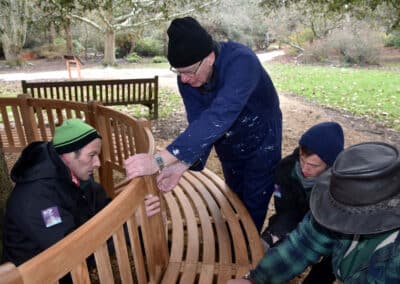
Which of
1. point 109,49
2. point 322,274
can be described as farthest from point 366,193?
point 109,49

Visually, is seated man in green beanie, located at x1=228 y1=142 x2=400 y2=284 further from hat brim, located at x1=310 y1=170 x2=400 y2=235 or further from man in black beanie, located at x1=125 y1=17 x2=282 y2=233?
man in black beanie, located at x1=125 y1=17 x2=282 y2=233

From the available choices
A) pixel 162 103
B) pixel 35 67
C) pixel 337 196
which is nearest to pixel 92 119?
pixel 337 196

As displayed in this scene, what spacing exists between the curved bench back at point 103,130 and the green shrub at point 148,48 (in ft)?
75.4

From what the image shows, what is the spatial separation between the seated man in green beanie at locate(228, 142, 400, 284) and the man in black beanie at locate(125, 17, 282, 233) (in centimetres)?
81

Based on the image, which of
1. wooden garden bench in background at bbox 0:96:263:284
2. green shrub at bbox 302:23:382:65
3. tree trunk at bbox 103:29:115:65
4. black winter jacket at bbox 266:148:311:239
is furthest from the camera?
tree trunk at bbox 103:29:115:65

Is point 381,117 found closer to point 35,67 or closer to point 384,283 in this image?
point 384,283

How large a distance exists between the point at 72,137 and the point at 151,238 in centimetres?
75

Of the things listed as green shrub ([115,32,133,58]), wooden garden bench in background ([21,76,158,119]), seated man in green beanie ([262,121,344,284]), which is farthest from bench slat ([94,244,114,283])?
green shrub ([115,32,133,58])

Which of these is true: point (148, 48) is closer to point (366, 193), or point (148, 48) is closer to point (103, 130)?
point (103, 130)

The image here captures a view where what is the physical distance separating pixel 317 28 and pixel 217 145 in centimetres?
2665

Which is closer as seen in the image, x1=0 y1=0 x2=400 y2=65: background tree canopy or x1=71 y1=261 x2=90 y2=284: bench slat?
x1=71 y1=261 x2=90 y2=284: bench slat

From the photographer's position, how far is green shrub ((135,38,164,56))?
1088 inches

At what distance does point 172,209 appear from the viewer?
9.60 ft

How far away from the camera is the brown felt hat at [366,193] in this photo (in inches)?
44.2
